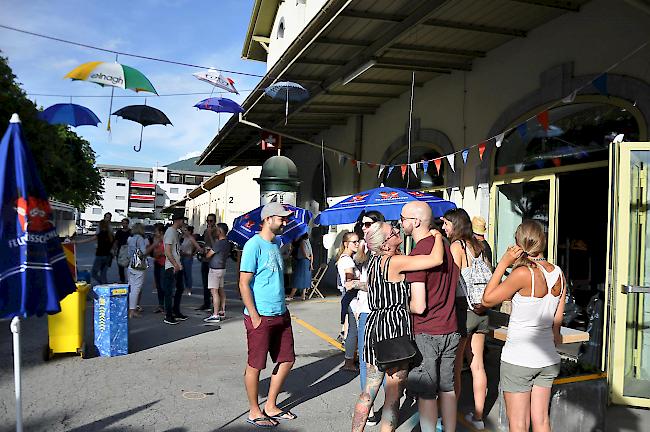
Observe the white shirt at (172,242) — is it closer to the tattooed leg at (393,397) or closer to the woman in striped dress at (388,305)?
the woman in striped dress at (388,305)

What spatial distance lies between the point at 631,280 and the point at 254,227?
23.5 ft

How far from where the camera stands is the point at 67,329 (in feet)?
21.1

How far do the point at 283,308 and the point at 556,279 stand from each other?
87.2 inches

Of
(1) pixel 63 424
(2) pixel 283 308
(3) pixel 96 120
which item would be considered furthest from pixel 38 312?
(3) pixel 96 120

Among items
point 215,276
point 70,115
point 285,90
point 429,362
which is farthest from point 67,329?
point 285,90

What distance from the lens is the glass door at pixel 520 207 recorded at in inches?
300

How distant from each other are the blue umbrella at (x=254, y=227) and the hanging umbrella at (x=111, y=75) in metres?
2.91

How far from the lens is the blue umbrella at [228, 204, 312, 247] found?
1026cm

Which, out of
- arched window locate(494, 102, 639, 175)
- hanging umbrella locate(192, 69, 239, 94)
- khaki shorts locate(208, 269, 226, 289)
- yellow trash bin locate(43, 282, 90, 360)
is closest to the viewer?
yellow trash bin locate(43, 282, 90, 360)

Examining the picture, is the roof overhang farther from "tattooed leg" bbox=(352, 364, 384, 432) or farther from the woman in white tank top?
"tattooed leg" bbox=(352, 364, 384, 432)

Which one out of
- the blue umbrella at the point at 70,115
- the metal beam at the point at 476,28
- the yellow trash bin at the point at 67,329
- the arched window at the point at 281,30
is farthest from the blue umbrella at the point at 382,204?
the arched window at the point at 281,30

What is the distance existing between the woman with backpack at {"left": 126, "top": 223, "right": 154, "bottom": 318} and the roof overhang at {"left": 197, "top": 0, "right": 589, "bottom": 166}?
3.96 meters

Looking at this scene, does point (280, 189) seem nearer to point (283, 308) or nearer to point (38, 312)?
point (283, 308)

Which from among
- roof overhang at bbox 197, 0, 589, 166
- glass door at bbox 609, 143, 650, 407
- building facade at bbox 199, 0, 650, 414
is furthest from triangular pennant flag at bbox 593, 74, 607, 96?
glass door at bbox 609, 143, 650, 407
